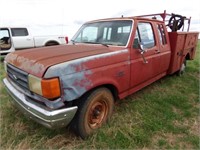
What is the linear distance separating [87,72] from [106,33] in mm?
1481

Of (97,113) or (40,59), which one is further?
(97,113)

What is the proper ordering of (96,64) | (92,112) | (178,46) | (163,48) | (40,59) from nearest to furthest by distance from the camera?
(40,59) → (96,64) → (92,112) → (163,48) → (178,46)

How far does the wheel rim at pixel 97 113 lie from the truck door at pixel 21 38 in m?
8.11

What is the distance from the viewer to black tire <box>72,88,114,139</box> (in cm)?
279

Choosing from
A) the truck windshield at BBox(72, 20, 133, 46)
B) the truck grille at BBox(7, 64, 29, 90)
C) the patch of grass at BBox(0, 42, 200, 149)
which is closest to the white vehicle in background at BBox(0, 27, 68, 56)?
the truck windshield at BBox(72, 20, 133, 46)

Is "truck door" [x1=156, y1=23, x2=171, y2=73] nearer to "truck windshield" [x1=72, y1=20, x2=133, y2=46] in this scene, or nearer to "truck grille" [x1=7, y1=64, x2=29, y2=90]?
"truck windshield" [x1=72, y1=20, x2=133, y2=46]

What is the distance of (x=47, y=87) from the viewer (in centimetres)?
238

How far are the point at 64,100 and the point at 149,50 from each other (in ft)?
7.61

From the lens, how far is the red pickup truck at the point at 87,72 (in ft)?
8.14

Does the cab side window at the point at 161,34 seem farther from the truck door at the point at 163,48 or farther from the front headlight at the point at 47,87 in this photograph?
the front headlight at the point at 47,87

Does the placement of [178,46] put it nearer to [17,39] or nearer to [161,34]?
[161,34]

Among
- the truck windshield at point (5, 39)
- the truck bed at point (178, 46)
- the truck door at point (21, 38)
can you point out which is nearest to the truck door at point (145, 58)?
the truck bed at point (178, 46)

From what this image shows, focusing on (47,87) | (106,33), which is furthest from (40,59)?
(106,33)

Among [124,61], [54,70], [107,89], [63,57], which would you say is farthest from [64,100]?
[124,61]
